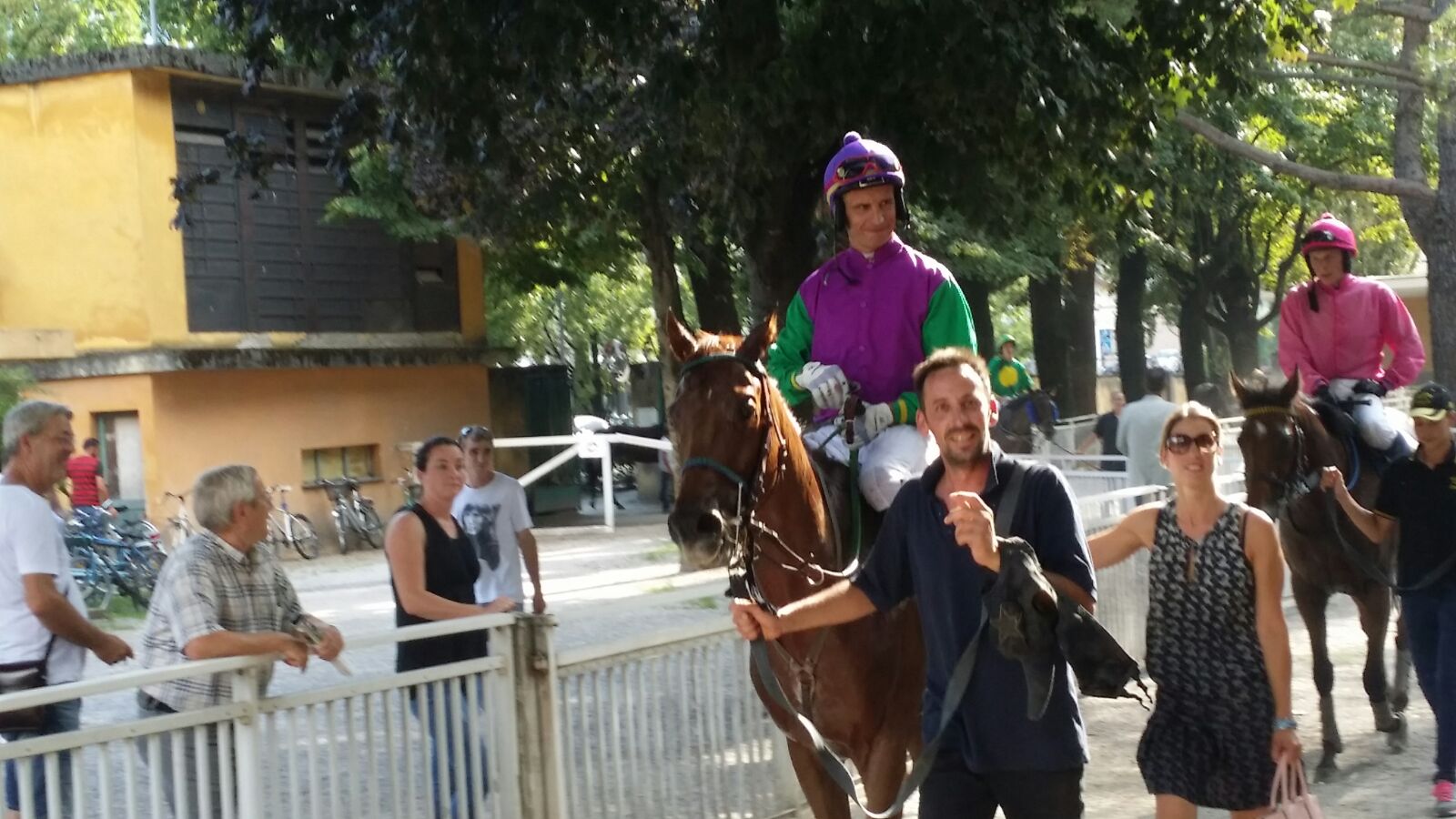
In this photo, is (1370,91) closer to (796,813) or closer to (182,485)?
(182,485)

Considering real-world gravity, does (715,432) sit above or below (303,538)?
above

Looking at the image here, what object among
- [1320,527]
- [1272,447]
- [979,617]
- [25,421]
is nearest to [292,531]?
[1320,527]

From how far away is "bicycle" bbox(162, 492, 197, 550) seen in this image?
68.9 feet

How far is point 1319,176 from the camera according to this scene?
18.0 m

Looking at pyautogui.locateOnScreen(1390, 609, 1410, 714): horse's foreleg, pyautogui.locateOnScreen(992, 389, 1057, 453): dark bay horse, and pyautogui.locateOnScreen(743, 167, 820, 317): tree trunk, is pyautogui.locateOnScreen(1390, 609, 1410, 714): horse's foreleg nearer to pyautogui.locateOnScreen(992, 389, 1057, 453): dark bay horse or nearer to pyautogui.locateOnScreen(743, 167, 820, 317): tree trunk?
pyautogui.locateOnScreen(743, 167, 820, 317): tree trunk

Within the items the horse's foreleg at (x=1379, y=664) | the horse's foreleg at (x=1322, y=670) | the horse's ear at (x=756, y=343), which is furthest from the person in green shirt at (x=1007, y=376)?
the horse's ear at (x=756, y=343)

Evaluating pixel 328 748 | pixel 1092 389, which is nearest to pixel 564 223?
pixel 328 748

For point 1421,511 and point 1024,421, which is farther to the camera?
point 1024,421

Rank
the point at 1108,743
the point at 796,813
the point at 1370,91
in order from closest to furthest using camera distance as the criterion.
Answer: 1. the point at 796,813
2. the point at 1108,743
3. the point at 1370,91

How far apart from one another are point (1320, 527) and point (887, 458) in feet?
13.5

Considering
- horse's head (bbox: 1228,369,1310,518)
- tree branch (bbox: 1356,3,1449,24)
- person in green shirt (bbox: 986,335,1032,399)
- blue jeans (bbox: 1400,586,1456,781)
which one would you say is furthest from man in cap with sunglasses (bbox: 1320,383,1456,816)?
person in green shirt (bbox: 986,335,1032,399)

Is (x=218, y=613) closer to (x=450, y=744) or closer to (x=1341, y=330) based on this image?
(x=450, y=744)

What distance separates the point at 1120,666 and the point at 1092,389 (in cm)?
2808

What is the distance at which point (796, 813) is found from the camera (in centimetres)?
780
